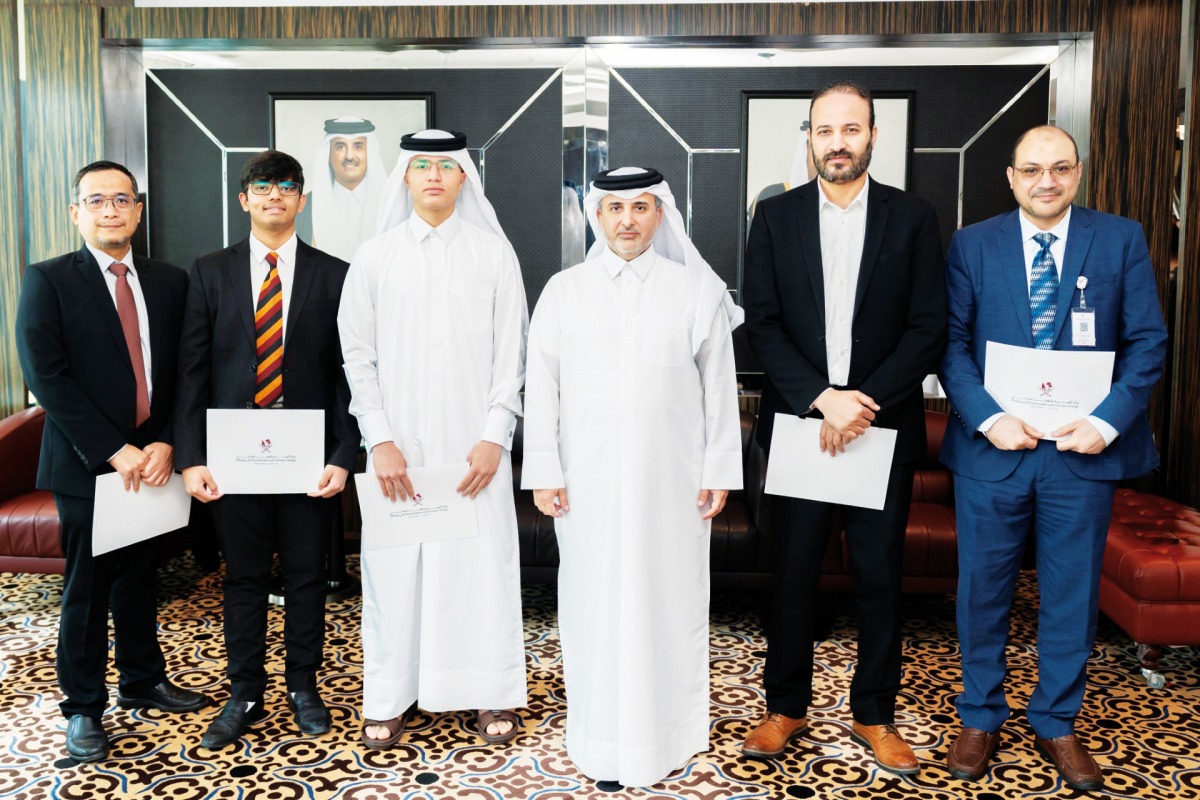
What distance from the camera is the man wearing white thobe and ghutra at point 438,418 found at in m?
2.64

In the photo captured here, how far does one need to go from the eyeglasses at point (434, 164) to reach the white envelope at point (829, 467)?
1218 mm

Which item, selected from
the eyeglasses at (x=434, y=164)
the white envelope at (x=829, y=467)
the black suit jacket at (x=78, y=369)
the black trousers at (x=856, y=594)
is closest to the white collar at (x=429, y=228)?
the eyeglasses at (x=434, y=164)

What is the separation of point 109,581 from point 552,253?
100 inches

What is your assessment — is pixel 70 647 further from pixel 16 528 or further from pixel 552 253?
pixel 552 253

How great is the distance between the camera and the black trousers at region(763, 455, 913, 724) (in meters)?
2.54

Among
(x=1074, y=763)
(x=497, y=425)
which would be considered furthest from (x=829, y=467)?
(x=1074, y=763)

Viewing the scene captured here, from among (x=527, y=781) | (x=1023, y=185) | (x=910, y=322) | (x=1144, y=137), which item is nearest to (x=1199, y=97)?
(x=1144, y=137)

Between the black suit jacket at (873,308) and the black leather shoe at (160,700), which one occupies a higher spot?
the black suit jacket at (873,308)

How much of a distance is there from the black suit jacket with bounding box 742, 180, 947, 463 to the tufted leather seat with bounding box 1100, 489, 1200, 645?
3.86 feet

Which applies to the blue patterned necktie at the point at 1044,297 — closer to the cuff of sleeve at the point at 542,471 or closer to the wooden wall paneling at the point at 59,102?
the cuff of sleeve at the point at 542,471

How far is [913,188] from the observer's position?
436 centimetres

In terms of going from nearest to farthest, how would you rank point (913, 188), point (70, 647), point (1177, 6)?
point (70, 647)
point (1177, 6)
point (913, 188)

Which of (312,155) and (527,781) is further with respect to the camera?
(312,155)

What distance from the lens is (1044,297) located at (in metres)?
2.47
